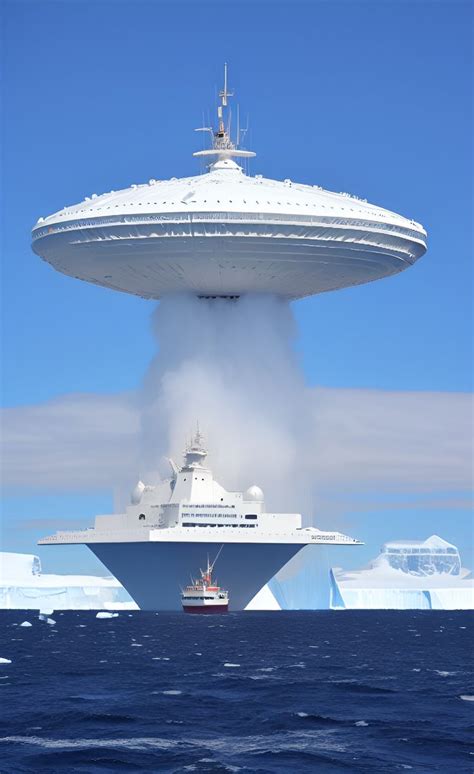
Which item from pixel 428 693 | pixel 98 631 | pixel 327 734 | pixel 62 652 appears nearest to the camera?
pixel 327 734

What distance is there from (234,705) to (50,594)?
379ft

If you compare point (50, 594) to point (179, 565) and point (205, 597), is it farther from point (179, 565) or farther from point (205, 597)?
point (205, 597)

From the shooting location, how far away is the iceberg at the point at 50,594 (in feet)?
541

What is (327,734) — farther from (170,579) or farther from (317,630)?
(170,579)

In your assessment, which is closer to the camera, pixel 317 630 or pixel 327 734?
pixel 327 734

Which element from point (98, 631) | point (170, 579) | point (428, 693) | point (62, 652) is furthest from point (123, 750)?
point (170, 579)

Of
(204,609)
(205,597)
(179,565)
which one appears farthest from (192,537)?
(204,609)

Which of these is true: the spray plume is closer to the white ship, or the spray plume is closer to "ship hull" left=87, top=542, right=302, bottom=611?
the white ship

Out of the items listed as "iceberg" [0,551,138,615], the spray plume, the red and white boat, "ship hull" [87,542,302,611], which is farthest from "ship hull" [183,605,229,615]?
"iceberg" [0,551,138,615]

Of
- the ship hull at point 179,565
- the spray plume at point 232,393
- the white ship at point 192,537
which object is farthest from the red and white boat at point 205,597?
the spray plume at point 232,393

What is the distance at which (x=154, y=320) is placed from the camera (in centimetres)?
13238

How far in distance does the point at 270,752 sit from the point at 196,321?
3470 inches

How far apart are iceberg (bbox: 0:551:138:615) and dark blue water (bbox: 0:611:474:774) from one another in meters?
76.9

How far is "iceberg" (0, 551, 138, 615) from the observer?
165m
